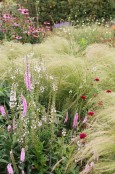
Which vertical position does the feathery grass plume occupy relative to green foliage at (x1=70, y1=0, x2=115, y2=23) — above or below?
above

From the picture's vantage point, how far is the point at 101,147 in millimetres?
2404

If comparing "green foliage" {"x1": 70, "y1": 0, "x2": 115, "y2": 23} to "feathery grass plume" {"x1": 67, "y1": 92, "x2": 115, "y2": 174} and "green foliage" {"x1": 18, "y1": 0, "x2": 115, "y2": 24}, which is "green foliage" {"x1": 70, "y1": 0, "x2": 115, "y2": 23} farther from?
"feathery grass plume" {"x1": 67, "y1": 92, "x2": 115, "y2": 174}

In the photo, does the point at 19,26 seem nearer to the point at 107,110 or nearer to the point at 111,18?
the point at 111,18

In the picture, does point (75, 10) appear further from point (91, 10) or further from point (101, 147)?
point (101, 147)

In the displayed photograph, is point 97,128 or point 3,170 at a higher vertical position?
point 97,128

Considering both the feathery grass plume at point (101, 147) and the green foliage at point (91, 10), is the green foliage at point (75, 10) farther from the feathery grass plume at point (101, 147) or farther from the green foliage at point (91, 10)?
the feathery grass plume at point (101, 147)

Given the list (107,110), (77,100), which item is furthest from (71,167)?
(77,100)

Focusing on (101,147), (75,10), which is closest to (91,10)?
(75,10)

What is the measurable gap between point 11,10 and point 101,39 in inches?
106

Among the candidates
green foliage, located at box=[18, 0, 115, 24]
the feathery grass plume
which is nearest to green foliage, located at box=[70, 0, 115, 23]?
green foliage, located at box=[18, 0, 115, 24]

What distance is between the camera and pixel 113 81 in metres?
3.66

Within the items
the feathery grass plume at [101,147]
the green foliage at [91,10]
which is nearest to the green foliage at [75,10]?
the green foliage at [91,10]

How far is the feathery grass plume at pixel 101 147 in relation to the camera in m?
2.36

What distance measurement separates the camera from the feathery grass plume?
2355 millimetres
